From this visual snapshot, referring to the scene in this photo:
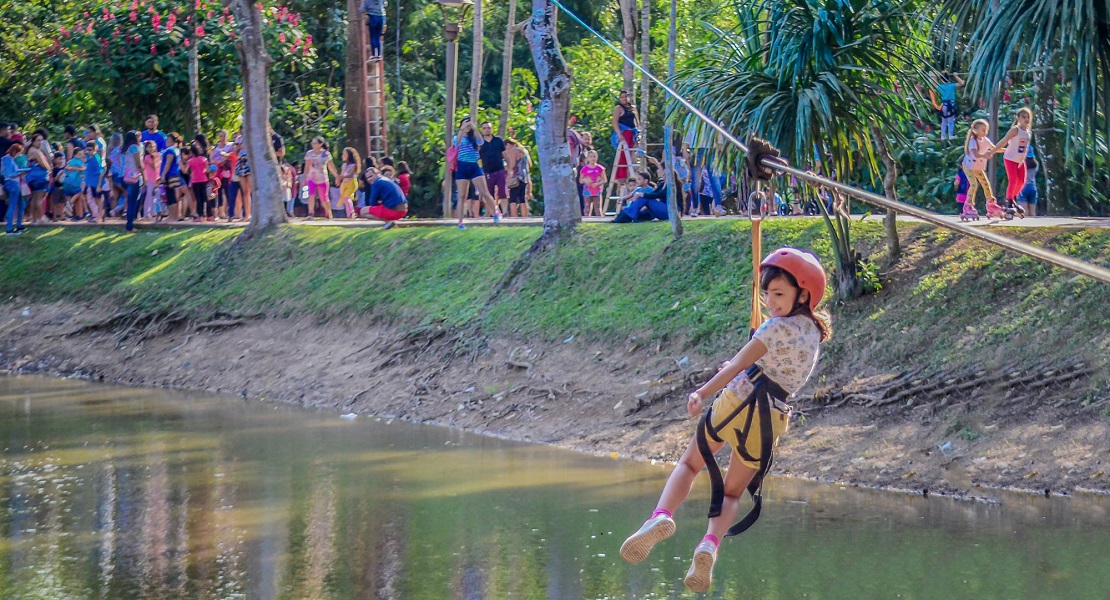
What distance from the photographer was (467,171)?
64.0 feet

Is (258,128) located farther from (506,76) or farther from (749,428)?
(749,428)

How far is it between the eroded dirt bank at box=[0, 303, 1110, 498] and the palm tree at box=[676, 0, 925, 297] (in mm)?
2036

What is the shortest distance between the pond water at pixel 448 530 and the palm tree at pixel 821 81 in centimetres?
313

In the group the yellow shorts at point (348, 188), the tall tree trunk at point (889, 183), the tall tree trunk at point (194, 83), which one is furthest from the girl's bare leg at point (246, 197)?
the tall tree trunk at point (889, 183)

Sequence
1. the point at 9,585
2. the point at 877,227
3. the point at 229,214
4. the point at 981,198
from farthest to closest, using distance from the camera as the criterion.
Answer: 1. the point at 229,214
2. the point at 981,198
3. the point at 877,227
4. the point at 9,585

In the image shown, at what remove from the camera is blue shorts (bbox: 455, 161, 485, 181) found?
1945cm

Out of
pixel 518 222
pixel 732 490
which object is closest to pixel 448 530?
pixel 732 490

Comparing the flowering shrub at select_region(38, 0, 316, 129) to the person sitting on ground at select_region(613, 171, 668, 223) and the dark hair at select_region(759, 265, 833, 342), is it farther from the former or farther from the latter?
the dark hair at select_region(759, 265, 833, 342)

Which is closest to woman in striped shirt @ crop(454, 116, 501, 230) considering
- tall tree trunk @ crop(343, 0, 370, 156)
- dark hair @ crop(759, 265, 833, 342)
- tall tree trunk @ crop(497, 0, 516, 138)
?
tall tree trunk @ crop(497, 0, 516, 138)

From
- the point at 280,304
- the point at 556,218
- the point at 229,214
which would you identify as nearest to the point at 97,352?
the point at 280,304

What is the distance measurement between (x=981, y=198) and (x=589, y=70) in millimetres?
14240

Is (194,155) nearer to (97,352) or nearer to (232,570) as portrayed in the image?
(97,352)

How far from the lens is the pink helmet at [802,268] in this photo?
245 inches

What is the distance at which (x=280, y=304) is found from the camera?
19359 millimetres
